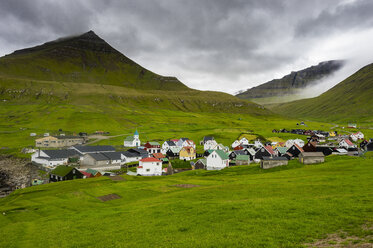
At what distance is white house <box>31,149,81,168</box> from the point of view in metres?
102

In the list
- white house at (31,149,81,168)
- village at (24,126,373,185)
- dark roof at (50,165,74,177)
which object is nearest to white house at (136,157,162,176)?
village at (24,126,373,185)

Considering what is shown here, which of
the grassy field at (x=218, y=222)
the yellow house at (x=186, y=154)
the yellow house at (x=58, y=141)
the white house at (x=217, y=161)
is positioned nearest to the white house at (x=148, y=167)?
the white house at (x=217, y=161)

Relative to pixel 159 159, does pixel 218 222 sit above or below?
below

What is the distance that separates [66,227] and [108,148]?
98.4 meters

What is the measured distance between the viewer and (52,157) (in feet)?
337

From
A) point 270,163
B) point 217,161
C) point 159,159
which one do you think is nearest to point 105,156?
point 159,159

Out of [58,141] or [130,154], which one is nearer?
[130,154]

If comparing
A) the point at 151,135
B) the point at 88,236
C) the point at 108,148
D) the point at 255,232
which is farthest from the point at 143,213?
the point at 151,135

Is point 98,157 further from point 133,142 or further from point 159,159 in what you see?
point 133,142

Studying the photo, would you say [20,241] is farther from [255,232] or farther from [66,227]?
[255,232]

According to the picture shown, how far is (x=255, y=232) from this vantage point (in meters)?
19.2

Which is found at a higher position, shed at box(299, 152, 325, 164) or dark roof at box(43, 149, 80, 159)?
dark roof at box(43, 149, 80, 159)

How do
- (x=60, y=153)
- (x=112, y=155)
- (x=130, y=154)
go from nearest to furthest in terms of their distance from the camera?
(x=60, y=153), (x=112, y=155), (x=130, y=154)

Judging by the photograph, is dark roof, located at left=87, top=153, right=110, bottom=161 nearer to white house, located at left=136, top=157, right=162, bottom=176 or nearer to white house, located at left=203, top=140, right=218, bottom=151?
white house, located at left=136, top=157, right=162, bottom=176
